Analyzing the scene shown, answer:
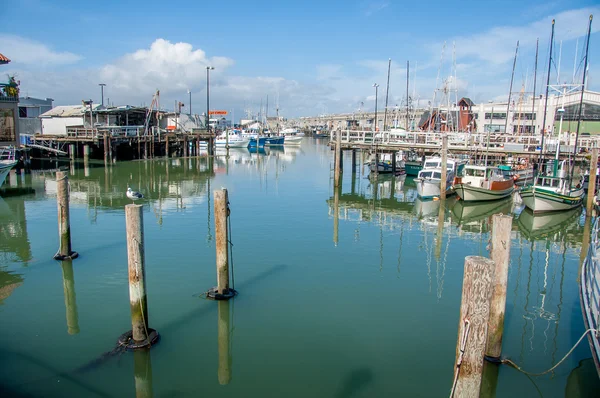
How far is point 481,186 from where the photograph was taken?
2981 cm

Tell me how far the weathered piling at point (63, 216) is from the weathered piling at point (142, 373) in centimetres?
705

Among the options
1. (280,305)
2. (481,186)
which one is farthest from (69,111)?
(280,305)

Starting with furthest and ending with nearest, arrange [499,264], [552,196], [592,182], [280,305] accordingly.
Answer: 1. [552,196]
2. [592,182]
3. [280,305]
4. [499,264]

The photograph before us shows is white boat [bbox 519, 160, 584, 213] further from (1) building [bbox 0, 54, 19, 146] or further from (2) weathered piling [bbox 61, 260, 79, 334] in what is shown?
(1) building [bbox 0, 54, 19, 146]

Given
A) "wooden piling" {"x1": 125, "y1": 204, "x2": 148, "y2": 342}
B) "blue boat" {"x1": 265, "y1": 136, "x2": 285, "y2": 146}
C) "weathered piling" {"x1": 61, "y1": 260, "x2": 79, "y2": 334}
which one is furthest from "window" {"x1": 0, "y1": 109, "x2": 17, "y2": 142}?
"blue boat" {"x1": 265, "y1": 136, "x2": 285, "y2": 146}

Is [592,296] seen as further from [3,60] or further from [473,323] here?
[3,60]

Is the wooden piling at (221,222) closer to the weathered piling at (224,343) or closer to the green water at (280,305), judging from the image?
the weathered piling at (224,343)

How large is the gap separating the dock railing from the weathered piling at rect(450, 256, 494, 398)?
9.31ft

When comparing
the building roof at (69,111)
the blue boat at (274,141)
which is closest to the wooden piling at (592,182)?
the building roof at (69,111)

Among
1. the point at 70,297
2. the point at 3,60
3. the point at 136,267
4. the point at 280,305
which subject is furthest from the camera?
the point at 3,60

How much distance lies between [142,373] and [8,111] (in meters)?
23.6

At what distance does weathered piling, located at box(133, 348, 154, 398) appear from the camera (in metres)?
8.76

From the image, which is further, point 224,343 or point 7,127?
point 7,127

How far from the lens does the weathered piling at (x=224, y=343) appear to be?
941 centimetres
